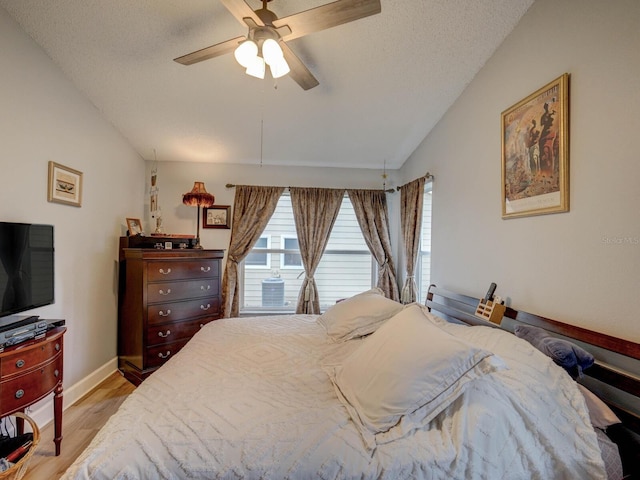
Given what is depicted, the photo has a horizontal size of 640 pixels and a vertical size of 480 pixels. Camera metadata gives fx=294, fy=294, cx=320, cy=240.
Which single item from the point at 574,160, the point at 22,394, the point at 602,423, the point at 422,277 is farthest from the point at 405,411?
the point at 422,277

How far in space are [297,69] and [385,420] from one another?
186cm

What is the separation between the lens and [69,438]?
2018 millimetres

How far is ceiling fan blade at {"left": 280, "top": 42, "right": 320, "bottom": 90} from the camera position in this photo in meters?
1.63

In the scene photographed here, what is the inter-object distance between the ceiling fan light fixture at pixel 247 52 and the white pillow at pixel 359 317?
1650 millimetres

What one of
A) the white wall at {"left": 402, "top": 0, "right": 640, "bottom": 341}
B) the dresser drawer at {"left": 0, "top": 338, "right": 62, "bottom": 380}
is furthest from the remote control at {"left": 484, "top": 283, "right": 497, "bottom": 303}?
the dresser drawer at {"left": 0, "top": 338, "right": 62, "bottom": 380}

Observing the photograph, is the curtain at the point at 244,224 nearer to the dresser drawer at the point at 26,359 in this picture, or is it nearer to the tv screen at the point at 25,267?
the tv screen at the point at 25,267

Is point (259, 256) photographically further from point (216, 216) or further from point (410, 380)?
point (410, 380)

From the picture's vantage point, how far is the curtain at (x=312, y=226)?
3654 millimetres

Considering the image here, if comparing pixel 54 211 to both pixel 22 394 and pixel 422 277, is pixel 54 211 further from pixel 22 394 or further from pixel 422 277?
pixel 422 277

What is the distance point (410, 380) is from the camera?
110 centimetres

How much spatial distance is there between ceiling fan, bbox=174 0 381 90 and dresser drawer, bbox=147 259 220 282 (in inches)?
72.9

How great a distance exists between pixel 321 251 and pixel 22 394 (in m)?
2.74

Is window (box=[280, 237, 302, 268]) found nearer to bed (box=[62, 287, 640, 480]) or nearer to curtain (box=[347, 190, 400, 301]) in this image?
curtain (box=[347, 190, 400, 301])

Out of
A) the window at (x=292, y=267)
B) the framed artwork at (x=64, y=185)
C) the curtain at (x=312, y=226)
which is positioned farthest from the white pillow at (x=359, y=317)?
the framed artwork at (x=64, y=185)
